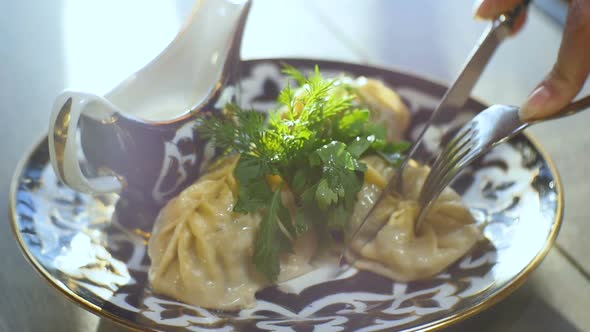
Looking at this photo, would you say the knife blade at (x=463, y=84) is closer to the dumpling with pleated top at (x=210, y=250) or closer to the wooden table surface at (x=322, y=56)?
the dumpling with pleated top at (x=210, y=250)

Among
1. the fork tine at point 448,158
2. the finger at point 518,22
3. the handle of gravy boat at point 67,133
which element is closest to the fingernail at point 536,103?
the fork tine at point 448,158

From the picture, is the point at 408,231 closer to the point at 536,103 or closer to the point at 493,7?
the point at 536,103

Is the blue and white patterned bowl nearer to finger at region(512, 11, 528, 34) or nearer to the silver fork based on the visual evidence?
the silver fork

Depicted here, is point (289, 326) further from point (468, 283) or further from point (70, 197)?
point (70, 197)

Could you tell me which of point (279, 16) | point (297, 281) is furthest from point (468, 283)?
point (279, 16)

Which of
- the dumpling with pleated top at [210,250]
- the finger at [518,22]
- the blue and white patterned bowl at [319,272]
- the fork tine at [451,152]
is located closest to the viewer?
the blue and white patterned bowl at [319,272]
